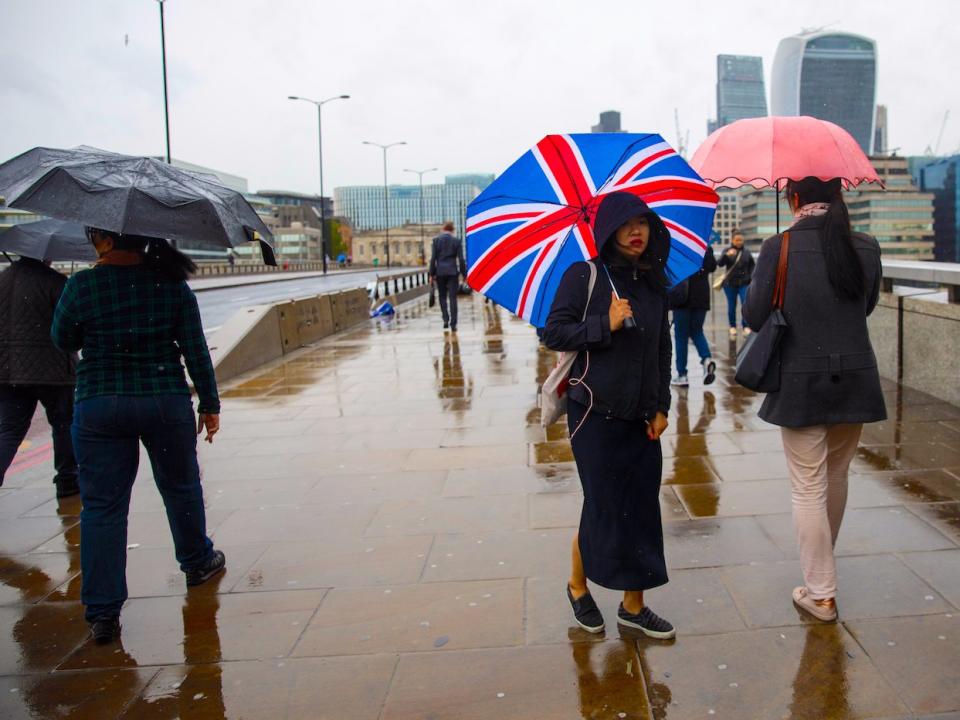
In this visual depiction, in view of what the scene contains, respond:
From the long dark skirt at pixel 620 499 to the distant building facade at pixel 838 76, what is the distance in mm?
153129

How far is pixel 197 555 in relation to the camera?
4.07 m

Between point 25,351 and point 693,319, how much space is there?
5.97m

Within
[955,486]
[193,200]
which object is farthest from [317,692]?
[955,486]

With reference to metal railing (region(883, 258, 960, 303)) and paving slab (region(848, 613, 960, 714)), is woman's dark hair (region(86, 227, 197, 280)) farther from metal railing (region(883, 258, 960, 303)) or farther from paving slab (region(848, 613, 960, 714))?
metal railing (region(883, 258, 960, 303))

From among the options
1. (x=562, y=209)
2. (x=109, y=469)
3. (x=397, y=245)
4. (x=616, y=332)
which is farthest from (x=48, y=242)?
(x=397, y=245)

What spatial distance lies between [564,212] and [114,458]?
2.18 m

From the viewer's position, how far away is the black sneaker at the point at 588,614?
3.36 m

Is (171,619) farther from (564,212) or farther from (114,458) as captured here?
(564,212)

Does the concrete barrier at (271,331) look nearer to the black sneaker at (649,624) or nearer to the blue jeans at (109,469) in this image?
the blue jeans at (109,469)

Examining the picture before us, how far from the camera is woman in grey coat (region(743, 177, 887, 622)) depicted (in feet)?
10.7

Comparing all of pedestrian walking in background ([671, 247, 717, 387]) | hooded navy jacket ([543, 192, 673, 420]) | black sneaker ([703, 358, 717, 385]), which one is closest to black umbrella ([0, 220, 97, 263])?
hooded navy jacket ([543, 192, 673, 420])

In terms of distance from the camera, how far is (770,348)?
3.34 meters

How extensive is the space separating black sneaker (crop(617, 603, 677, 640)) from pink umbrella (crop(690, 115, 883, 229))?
6.42 feet

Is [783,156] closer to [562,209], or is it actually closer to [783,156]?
[783,156]
